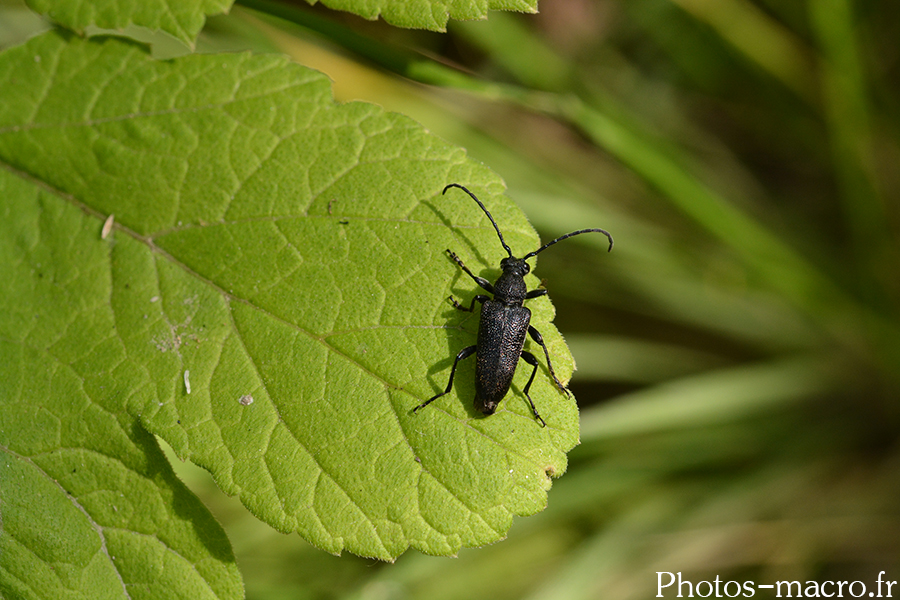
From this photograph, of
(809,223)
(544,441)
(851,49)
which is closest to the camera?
(544,441)

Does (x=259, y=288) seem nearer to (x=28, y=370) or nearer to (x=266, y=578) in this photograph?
(x=28, y=370)

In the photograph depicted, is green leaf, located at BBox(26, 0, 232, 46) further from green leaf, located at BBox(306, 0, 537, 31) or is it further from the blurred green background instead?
the blurred green background

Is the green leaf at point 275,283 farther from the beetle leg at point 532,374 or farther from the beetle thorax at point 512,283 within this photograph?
the beetle thorax at point 512,283

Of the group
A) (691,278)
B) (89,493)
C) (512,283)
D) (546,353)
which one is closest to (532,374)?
(546,353)

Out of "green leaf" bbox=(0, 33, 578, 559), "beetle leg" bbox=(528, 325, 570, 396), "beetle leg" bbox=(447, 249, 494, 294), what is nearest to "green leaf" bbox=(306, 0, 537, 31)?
"green leaf" bbox=(0, 33, 578, 559)

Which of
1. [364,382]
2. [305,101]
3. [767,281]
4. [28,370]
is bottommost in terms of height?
[28,370]

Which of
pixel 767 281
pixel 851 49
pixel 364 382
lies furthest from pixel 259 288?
pixel 851 49

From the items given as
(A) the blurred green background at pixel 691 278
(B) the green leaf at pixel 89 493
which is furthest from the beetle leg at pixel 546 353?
(A) the blurred green background at pixel 691 278
